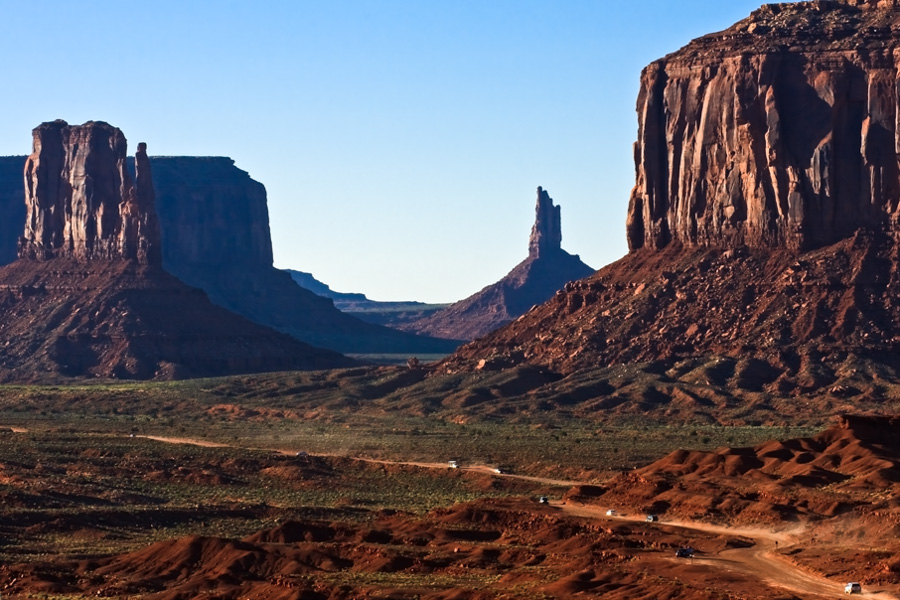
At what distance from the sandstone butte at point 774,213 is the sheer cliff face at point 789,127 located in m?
0.14

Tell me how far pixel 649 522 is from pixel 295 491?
27.9 m

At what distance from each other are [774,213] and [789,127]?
683 centimetres

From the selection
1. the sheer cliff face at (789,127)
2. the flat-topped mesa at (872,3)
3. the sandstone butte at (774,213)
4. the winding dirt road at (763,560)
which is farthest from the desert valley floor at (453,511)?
the flat-topped mesa at (872,3)

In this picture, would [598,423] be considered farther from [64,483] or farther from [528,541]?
[528,541]

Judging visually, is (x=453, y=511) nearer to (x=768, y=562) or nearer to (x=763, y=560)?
(x=763, y=560)

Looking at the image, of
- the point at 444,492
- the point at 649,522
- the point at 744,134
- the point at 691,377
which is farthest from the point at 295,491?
the point at 744,134

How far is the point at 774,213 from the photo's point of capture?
16975cm

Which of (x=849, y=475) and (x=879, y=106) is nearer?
(x=849, y=475)

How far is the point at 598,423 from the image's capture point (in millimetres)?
153875

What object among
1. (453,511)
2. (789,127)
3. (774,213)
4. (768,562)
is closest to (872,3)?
(789,127)

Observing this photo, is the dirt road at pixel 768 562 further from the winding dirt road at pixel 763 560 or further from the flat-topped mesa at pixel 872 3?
the flat-topped mesa at pixel 872 3

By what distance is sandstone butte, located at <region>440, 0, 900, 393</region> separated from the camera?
536 feet

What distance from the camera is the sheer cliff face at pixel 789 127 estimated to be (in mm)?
165375

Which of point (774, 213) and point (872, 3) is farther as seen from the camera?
point (872, 3)
